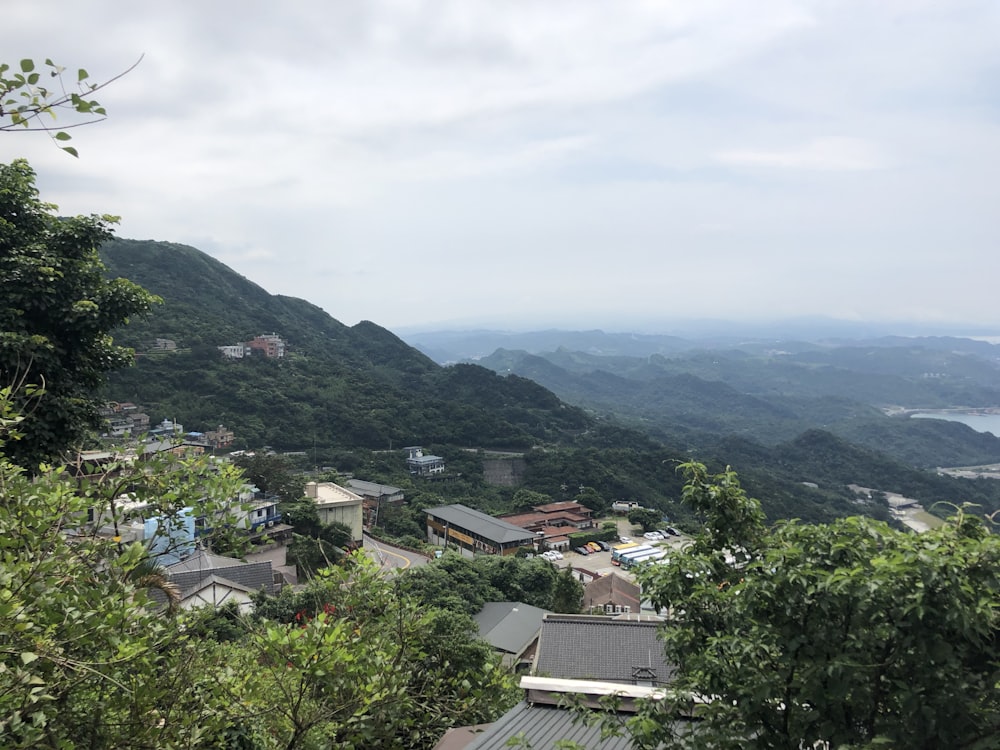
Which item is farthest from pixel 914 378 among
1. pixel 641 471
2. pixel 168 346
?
pixel 168 346

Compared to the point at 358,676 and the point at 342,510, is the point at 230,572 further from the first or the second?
the point at 358,676

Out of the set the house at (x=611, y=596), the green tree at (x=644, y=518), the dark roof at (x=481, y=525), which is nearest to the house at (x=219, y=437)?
the dark roof at (x=481, y=525)

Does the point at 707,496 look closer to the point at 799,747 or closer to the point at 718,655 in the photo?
the point at 718,655

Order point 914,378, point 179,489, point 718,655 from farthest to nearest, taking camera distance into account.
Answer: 1. point 914,378
2. point 179,489
3. point 718,655

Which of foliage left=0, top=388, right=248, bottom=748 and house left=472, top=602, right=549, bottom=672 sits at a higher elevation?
foliage left=0, top=388, right=248, bottom=748

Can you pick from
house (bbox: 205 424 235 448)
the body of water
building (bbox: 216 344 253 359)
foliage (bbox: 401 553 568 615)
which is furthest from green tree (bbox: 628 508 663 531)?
the body of water

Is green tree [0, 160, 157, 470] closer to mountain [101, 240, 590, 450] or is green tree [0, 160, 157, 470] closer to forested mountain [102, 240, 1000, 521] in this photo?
forested mountain [102, 240, 1000, 521]

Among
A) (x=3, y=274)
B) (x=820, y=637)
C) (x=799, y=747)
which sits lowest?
(x=799, y=747)
